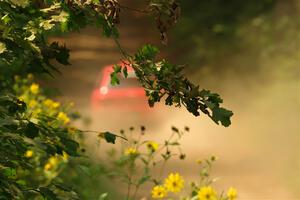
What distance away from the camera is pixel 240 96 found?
1902cm

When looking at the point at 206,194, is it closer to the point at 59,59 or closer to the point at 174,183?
the point at 174,183

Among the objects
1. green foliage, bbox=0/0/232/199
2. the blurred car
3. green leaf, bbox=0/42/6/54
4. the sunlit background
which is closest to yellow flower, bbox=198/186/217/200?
green foliage, bbox=0/0/232/199

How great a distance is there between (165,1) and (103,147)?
9.97 metres

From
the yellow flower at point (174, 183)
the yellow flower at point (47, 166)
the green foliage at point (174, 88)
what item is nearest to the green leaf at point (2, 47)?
the green foliage at point (174, 88)

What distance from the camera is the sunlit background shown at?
12312 mm

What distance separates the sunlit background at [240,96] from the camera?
12.3 meters

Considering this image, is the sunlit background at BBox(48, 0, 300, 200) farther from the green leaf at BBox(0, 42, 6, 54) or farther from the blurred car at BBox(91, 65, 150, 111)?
the green leaf at BBox(0, 42, 6, 54)

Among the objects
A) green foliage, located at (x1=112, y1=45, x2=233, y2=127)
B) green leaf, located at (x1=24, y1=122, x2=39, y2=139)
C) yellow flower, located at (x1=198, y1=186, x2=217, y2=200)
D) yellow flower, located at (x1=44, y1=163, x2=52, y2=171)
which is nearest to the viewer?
green foliage, located at (x1=112, y1=45, x2=233, y2=127)

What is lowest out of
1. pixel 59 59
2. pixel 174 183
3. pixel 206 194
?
pixel 59 59

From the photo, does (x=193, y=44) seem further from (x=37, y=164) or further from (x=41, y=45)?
(x=41, y=45)

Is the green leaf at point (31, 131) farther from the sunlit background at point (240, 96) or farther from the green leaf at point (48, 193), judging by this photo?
the sunlit background at point (240, 96)

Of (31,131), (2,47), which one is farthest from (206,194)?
(2,47)

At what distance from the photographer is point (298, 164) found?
35.2 feet

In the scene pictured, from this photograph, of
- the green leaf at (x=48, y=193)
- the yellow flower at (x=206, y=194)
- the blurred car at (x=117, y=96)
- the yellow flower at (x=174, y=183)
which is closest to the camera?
the green leaf at (x=48, y=193)
